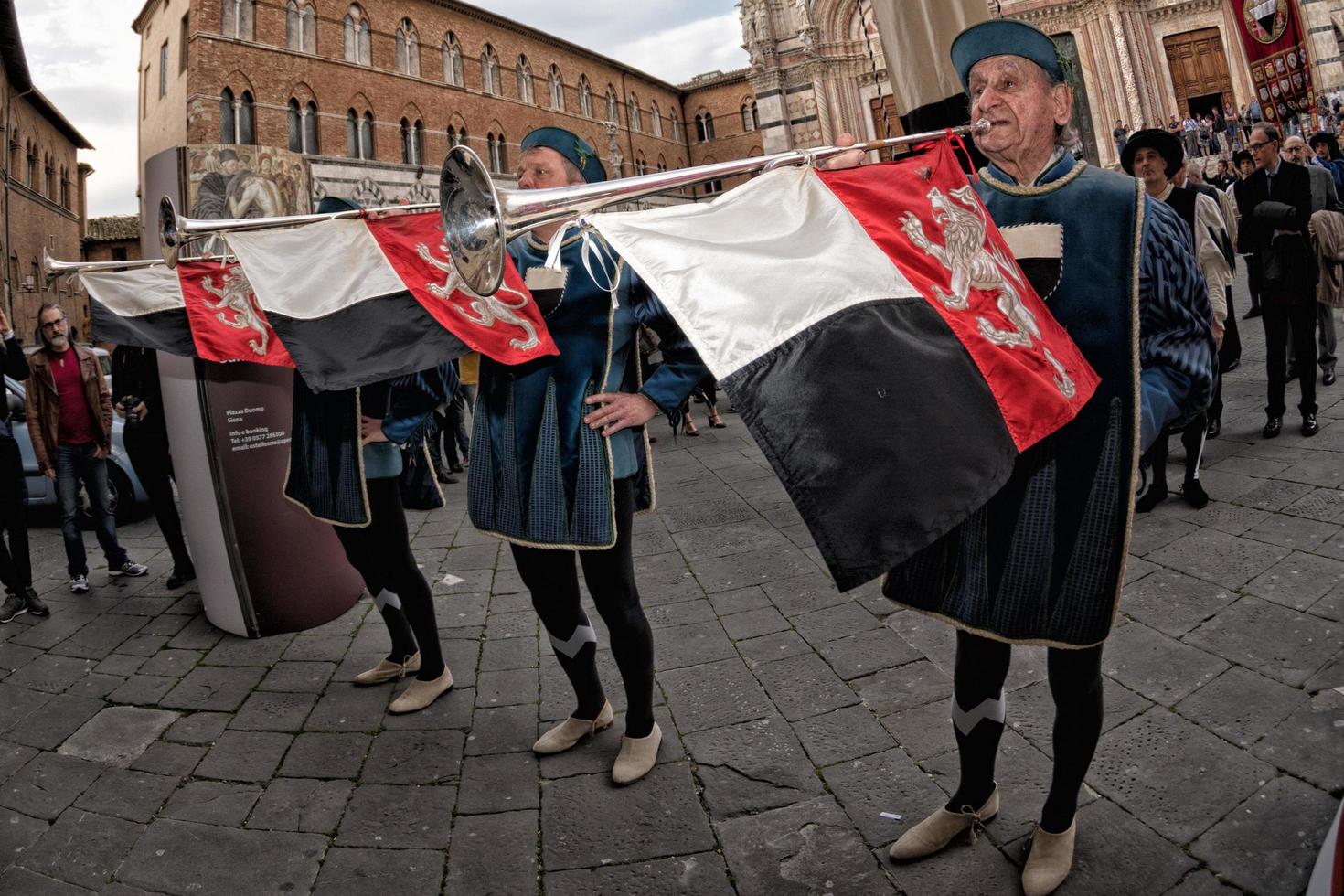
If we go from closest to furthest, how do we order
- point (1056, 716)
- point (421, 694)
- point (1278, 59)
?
point (1056, 716)
point (421, 694)
point (1278, 59)

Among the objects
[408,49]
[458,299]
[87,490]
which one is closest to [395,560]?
[458,299]

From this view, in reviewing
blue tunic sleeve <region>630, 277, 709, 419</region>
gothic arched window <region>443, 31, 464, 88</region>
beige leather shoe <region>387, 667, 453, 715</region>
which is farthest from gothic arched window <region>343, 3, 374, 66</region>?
blue tunic sleeve <region>630, 277, 709, 419</region>

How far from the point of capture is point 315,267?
3672 mm

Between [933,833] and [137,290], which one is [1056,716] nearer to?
[933,833]

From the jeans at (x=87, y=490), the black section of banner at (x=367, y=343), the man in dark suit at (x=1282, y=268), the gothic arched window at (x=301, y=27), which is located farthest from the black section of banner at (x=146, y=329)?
the gothic arched window at (x=301, y=27)

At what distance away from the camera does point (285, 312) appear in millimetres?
3527

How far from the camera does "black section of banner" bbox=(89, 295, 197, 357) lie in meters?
4.27

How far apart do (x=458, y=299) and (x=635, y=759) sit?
5.92ft

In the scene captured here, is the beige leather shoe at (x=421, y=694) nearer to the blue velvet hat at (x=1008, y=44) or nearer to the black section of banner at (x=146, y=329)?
the black section of banner at (x=146, y=329)

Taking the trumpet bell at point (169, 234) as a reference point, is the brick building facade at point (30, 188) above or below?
above

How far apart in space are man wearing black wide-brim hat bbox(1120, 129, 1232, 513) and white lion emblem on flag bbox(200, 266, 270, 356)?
480 centimetres

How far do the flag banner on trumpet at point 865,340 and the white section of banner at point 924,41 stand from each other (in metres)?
1.95

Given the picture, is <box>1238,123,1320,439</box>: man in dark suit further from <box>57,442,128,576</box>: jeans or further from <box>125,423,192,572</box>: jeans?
<box>57,442,128,576</box>: jeans

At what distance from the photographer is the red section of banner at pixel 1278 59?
10.4 meters
